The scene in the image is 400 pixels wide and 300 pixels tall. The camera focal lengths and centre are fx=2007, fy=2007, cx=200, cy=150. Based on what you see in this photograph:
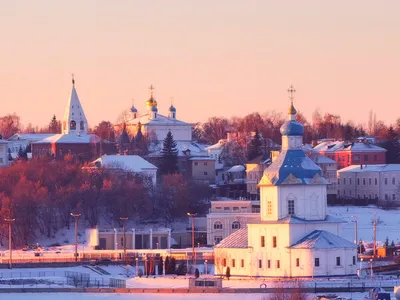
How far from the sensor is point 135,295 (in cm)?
7612

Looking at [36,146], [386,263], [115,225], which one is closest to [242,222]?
[115,225]

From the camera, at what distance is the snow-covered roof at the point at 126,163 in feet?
399

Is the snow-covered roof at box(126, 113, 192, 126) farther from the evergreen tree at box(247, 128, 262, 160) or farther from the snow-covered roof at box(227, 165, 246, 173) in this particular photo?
the snow-covered roof at box(227, 165, 246, 173)

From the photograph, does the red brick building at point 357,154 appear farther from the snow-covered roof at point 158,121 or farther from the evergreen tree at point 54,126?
the evergreen tree at point 54,126

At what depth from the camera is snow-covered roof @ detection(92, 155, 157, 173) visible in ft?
399

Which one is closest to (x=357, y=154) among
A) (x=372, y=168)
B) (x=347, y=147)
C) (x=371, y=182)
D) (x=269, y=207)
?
(x=347, y=147)

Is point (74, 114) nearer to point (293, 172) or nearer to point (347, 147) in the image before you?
point (347, 147)

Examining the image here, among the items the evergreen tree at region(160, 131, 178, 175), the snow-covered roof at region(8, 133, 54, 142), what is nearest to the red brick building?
the evergreen tree at region(160, 131, 178, 175)

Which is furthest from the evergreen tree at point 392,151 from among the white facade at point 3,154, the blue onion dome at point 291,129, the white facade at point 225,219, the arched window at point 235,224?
the blue onion dome at point 291,129

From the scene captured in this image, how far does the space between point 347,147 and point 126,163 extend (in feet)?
59.8

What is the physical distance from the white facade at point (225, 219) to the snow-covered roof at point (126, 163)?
1415cm

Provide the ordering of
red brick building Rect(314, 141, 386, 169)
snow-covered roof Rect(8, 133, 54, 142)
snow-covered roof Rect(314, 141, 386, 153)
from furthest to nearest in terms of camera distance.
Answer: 1. snow-covered roof Rect(8, 133, 54, 142)
2. snow-covered roof Rect(314, 141, 386, 153)
3. red brick building Rect(314, 141, 386, 169)

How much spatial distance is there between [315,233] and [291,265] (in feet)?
5.57

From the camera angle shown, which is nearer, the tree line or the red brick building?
the tree line
